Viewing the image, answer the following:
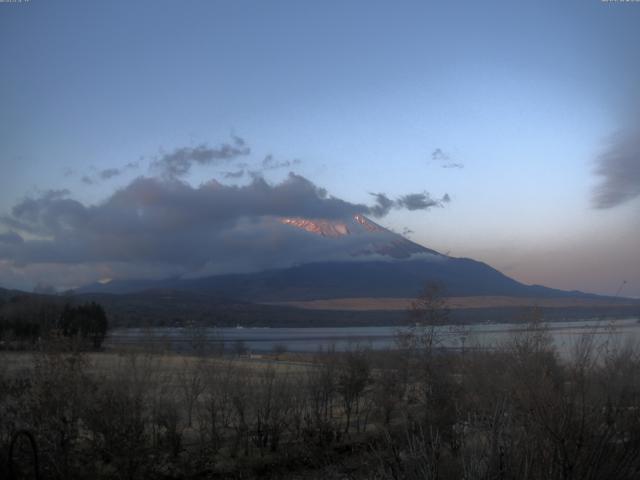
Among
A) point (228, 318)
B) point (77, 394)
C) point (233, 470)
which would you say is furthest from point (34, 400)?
point (228, 318)

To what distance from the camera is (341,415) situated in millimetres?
24562

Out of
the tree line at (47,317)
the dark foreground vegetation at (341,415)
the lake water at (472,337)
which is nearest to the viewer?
the dark foreground vegetation at (341,415)

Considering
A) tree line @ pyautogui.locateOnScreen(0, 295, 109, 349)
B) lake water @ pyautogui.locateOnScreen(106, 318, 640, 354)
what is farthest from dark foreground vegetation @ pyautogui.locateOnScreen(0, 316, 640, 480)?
tree line @ pyautogui.locateOnScreen(0, 295, 109, 349)

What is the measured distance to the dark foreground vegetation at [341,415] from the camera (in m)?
7.54

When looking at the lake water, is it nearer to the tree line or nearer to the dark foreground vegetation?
the dark foreground vegetation

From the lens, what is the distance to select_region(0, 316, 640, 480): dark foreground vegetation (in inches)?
297

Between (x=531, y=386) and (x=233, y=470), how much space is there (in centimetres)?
1255

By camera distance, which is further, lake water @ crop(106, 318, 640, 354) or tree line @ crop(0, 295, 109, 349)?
tree line @ crop(0, 295, 109, 349)

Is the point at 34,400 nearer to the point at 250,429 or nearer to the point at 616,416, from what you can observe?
the point at 250,429

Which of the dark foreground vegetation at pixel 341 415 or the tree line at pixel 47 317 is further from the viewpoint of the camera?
the tree line at pixel 47 317

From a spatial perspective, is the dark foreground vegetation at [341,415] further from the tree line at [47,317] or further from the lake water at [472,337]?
the tree line at [47,317]

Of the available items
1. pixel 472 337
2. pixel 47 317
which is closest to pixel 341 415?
pixel 472 337

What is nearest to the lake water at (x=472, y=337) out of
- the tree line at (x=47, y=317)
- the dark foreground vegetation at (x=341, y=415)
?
the dark foreground vegetation at (x=341, y=415)

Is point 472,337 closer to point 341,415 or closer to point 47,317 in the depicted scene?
point 341,415
